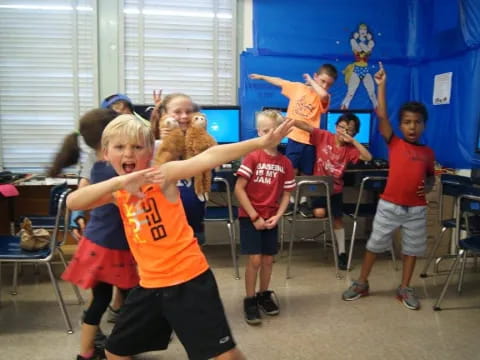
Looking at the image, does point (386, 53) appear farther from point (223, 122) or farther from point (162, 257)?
point (162, 257)

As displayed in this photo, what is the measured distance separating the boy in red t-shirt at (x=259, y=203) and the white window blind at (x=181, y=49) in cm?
193

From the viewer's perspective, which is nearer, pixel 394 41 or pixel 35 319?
pixel 35 319

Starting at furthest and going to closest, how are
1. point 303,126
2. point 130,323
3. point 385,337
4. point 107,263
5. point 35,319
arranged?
1. point 303,126
2. point 35,319
3. point 385,337
4. point 107,263
5. point 130,323

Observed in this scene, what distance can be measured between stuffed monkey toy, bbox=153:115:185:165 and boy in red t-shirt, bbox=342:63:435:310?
1440 mm

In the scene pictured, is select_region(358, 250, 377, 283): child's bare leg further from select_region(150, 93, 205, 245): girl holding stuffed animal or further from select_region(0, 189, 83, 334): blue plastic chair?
select_region(0, 189, 83, 334): blue plastic chair

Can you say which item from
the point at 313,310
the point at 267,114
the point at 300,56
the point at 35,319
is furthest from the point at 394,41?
the point at 35,319

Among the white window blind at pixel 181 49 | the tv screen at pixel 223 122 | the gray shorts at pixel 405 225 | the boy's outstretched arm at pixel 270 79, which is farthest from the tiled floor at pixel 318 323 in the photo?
the white window blind at pixel 181 49

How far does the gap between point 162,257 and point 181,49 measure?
10.5ft

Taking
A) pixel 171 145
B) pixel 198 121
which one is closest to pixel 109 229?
pixel 171 145

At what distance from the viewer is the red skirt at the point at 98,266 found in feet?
5.97

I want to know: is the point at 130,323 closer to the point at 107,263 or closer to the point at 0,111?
the point at 107,263

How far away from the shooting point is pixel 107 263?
182 cm

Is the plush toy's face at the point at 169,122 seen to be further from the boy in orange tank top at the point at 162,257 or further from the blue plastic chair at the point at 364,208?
the blue plastic chair at the point at 364,208

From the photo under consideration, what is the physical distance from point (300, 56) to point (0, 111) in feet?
9.68
